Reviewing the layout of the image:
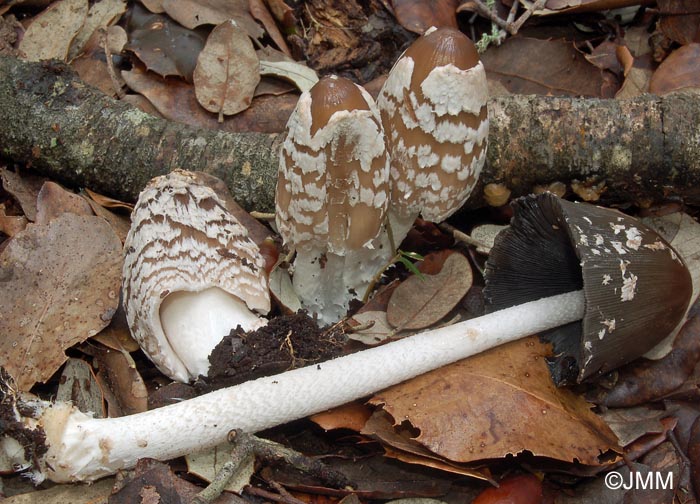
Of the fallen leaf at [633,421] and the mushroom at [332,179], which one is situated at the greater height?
the mushroom at [332,179]

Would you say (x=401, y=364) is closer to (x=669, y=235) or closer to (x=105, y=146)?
(x=669, y=235)

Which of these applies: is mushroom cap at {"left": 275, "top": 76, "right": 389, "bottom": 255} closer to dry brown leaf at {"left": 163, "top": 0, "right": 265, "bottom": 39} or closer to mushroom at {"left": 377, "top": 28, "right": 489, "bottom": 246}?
mushroom at {"left": 377, "top": 28, "right": 489, "bottom": 246}

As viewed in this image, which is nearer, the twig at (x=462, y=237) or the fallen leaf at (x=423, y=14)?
the twig at (x=462, y=237)

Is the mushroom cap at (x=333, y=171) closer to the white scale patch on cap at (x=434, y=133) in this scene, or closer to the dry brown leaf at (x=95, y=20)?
the white scale patch on cap at (x=434, y=133)

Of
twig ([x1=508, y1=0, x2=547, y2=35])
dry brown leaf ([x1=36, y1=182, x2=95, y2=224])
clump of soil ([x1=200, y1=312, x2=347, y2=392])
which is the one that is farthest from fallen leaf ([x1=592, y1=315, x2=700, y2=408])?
dry brown leaf ([x1=36, y1=182, x2=95, y2=224])

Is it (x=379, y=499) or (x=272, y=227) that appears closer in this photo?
(x=379, y=499)

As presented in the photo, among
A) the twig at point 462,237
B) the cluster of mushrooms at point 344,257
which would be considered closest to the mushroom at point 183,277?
the cluster of mushrooms at point 344,257

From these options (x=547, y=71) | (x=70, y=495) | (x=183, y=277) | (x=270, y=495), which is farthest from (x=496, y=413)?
(x=547, y=71)

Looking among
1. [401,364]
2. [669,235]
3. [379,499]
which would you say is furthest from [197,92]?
[669,235]
